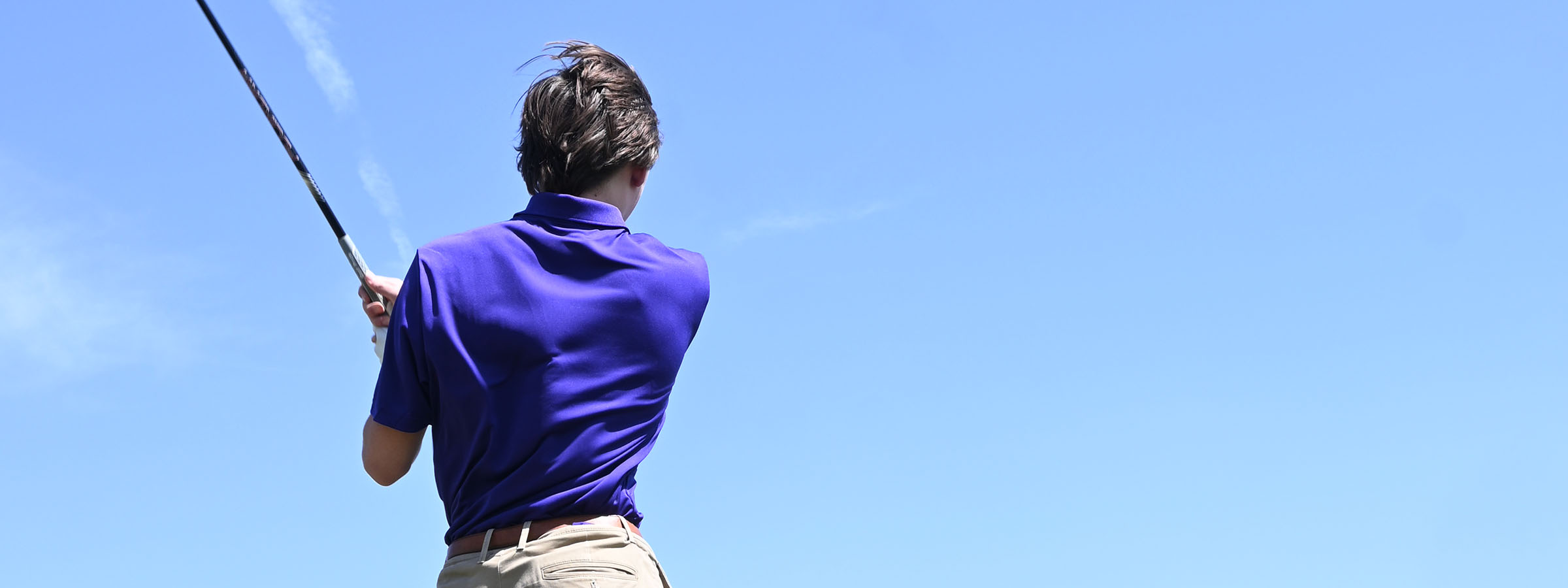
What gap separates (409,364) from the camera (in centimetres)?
288

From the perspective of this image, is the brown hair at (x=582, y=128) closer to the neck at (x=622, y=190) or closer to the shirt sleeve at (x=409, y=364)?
the neck at (x=622, y=190)

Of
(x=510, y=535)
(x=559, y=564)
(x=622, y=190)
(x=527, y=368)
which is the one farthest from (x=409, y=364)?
(x=622, y=190)

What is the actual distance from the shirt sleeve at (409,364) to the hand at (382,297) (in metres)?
0.47

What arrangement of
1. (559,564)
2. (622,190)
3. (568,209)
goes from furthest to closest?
(622,190)
(568,209)
(559,564)

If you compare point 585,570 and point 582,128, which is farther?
point 582,128

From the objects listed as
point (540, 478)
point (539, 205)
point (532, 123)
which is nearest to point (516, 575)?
point (540, 478)

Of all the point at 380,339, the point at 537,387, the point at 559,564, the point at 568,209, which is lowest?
the point at 559,564

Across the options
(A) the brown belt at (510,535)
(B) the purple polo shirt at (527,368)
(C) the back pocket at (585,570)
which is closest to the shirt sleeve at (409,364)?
(B) the purple polo shirt at (527,368)

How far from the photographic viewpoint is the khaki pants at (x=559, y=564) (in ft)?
9.16

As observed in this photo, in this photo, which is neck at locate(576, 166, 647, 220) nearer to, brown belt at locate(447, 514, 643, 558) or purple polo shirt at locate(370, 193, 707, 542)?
purple polo shirt at locate(370, 193, 707, 542)

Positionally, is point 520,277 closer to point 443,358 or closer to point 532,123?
point 443,358

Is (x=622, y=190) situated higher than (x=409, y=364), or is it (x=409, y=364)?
(x=622, y=190)

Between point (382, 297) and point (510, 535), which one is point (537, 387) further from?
point (382, 297)

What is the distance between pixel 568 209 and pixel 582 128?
23 centimetres
